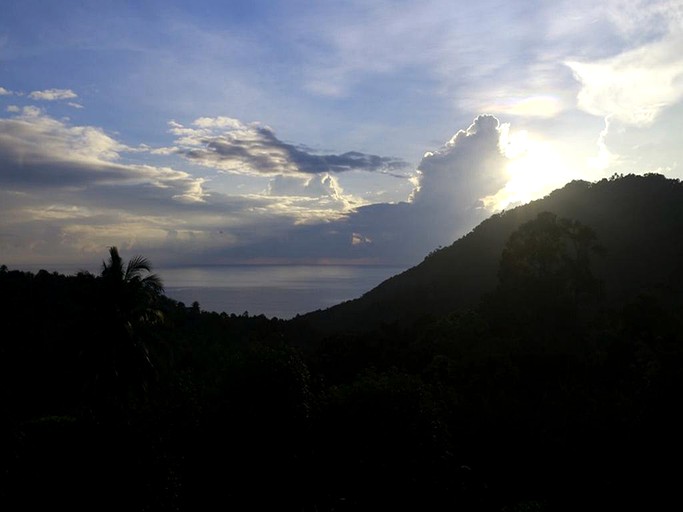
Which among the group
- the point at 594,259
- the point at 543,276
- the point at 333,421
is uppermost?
the point at 594,259

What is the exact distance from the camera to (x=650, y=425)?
678 inches

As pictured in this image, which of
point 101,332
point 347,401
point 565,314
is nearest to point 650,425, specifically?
point 347,401

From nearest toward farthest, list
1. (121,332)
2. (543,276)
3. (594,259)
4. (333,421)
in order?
(333,421), (121,332), (543,276), (594,259)

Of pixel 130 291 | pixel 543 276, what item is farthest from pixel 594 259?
pixel 130 291

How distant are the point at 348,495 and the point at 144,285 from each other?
1128 centimetres

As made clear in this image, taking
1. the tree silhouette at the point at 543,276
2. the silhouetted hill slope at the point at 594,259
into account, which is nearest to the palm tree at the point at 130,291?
the tree silhouette at the point at 543,276

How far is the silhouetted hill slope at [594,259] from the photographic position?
2499 inches

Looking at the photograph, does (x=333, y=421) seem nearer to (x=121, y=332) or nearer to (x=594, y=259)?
(x=121, y=332)

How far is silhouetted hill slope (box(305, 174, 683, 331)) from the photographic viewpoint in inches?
2499

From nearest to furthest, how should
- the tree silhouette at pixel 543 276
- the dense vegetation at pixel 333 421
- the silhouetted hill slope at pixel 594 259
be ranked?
the dense vegetation at pixel 333 421
the tree silhouette at pixel 543 276
the silhouetted hill slope at pixel 594 259

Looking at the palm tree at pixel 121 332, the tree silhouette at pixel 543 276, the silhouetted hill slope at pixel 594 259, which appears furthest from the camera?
the silhouetted hill slope at pixel 594 259

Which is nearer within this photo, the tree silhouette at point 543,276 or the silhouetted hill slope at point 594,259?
the tree silhouette at point 543,276

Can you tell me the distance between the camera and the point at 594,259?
224 feet

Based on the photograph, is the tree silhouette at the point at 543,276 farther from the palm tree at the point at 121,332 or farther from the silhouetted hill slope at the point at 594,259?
the palm tree at the point at 121,332
